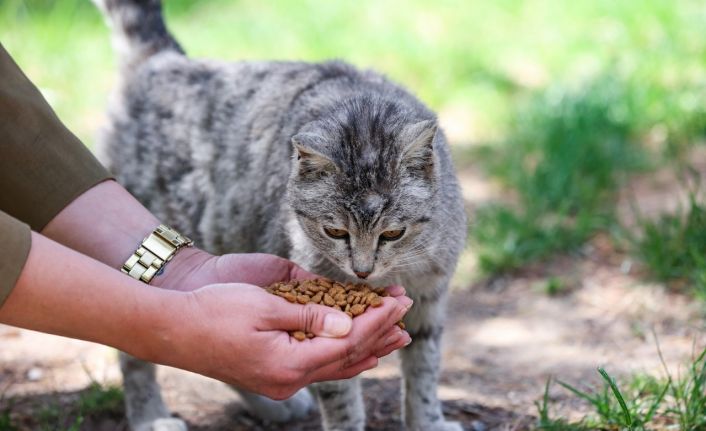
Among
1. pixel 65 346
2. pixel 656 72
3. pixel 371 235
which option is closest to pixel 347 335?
pixel 371 235

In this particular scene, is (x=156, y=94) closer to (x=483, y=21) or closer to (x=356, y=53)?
(x=356, y=53)

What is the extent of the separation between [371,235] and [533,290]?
180 centimetres

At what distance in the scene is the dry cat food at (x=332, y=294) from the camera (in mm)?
2305

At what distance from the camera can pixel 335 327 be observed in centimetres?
216

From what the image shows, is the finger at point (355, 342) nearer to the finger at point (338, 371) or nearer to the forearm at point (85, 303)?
the finger at point (338, 371)

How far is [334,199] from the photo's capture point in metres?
2.62

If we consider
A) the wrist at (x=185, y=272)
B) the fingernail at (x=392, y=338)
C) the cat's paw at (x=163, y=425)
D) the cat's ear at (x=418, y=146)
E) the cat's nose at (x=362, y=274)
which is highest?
the cat's ear at (x=418, y=146)

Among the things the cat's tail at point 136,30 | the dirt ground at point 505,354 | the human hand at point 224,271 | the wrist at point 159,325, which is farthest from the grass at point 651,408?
the cat's tail at point 136,30

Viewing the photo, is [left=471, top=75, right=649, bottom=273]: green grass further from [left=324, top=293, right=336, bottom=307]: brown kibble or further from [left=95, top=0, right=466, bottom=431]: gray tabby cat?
[left=324, top=293, right=336, bottom=307]: brown kibble

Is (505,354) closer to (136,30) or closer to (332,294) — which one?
(332,294)

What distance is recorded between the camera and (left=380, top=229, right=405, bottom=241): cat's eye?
8.66 feet

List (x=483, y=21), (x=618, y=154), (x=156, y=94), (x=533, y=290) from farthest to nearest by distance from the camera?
(x=483, y=21) < (x=618, y=154) < (x=533, y=290) < (x=156, y=94)

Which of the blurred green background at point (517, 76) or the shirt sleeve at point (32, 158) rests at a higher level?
the blurred green background at point (517, 76)

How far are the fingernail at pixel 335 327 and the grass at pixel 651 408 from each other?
2.72 ft
